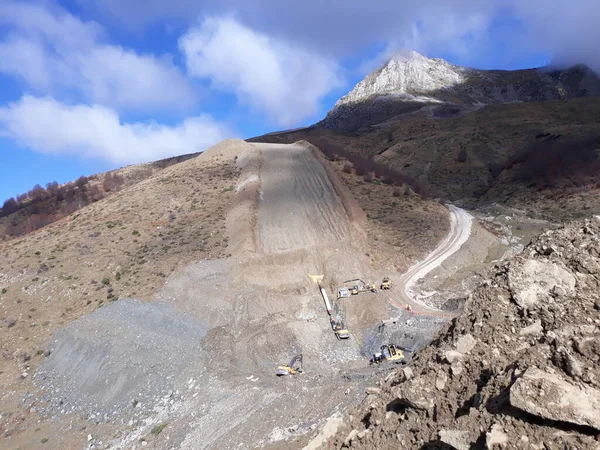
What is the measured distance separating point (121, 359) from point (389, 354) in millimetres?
12218

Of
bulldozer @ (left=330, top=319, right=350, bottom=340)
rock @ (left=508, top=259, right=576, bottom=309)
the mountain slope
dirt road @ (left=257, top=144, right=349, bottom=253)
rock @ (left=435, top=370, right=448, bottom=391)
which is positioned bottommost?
bulldozer @ (left=330, top=319, right=350, bottom=340)

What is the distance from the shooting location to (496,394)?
6.02m

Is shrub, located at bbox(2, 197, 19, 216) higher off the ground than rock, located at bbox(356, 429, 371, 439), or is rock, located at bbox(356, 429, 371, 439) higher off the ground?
shrub, located at bbox(2, 197, 19, 216)

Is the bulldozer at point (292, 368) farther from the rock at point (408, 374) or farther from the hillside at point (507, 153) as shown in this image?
the hillside at point (507, 153)

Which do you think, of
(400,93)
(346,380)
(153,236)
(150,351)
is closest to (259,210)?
(153,236)

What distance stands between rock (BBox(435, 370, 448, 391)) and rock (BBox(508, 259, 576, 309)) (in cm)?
198

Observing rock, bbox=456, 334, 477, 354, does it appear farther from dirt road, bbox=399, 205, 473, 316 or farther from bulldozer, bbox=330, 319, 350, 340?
dirt road, bbox=399, 205, 473, 316

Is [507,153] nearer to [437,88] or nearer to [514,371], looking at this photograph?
[514,371]

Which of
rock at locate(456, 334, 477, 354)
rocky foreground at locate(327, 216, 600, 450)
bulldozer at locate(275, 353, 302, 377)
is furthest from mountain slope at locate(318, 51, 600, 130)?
rock at locate(456, 334, 477, 354)

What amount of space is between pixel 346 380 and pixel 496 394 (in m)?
8.46

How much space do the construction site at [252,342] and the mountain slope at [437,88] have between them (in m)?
90.5

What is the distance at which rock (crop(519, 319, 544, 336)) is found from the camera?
691 cm

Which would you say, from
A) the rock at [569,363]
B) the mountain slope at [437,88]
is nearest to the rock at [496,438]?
the rock at [569,363]

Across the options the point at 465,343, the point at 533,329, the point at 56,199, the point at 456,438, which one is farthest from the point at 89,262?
the point at 56,199
